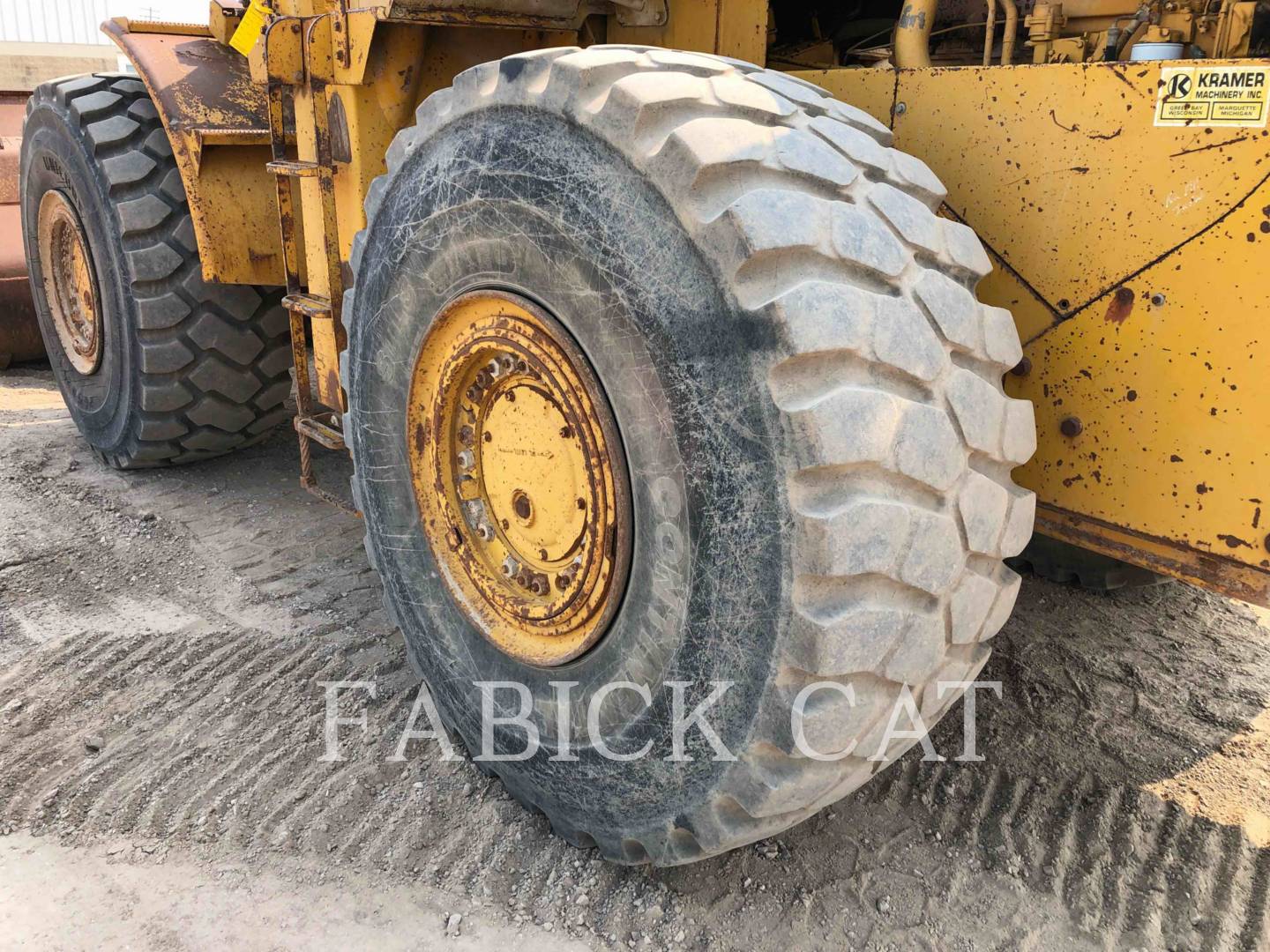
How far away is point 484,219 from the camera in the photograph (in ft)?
6.86

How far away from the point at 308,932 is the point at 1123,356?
194 cm

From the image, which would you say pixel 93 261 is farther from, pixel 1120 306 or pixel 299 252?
pixel 1120 306

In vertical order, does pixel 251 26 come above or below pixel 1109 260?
above

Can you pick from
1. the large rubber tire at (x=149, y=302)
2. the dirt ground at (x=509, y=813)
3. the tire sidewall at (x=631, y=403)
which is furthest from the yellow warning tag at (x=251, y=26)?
the dirt ground at (x=509, y=813)

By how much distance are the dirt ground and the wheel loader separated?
23cm

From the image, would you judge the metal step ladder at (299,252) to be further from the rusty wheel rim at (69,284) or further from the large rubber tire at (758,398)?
the rusty wheel rim at (69,284)

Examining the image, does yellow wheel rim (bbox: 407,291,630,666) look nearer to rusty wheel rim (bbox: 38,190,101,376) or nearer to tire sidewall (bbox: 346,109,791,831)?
tire sidewall (bbox: 346,109,791,831)

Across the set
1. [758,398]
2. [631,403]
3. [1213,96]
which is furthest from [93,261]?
[1213,96]

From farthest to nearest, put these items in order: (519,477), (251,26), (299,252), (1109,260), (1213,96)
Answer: (299,252) < (251,26) < (519,477) < (1109,260) < (1213,96)

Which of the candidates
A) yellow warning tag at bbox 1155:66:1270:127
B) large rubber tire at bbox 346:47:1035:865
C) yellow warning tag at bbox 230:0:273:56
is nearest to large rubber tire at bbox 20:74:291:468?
yellow warning tag at bbox 230:0:273:56

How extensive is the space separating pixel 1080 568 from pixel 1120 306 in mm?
1765

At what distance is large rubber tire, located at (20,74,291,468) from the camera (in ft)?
12.9

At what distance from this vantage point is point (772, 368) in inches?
61.8

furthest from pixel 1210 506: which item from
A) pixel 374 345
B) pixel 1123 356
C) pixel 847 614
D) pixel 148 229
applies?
pixel 148 229
